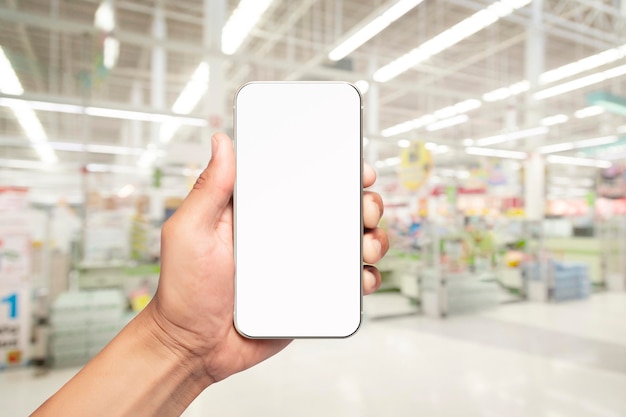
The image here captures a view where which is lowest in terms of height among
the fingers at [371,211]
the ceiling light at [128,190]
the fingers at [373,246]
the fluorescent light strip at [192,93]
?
the fingers at [373,246]

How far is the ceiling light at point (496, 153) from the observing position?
24.6ft

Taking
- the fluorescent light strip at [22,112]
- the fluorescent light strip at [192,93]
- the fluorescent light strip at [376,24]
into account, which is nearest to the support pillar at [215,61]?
the fluorescent light strip at [376,24]

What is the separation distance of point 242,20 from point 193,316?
19.8 ft

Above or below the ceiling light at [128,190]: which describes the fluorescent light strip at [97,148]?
above

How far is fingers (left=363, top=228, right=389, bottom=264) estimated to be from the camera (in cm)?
90

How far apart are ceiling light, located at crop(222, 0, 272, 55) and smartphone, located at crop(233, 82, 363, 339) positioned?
16.1 ft

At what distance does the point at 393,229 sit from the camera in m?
9.31

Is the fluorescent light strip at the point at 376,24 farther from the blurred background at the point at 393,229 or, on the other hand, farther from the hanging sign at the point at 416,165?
the hanging sign at the point at 416,165

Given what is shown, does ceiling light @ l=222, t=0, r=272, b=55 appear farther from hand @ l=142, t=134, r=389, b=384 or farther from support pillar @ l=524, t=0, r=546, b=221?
support pillar @ l=524, t=0, r=546, b=221

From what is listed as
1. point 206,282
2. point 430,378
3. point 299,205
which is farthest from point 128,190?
point 299,205

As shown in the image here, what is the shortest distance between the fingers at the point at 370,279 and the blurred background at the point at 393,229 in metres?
1.59

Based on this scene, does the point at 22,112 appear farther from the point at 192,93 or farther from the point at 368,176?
the point at 368,176

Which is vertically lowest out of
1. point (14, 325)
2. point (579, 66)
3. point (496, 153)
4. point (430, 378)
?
point (430, 378)

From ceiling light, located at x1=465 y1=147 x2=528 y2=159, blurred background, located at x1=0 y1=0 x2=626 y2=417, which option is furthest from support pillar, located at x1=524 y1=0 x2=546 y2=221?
ceiling light, located at x1=465 y1=147 x2=528 y2=159
